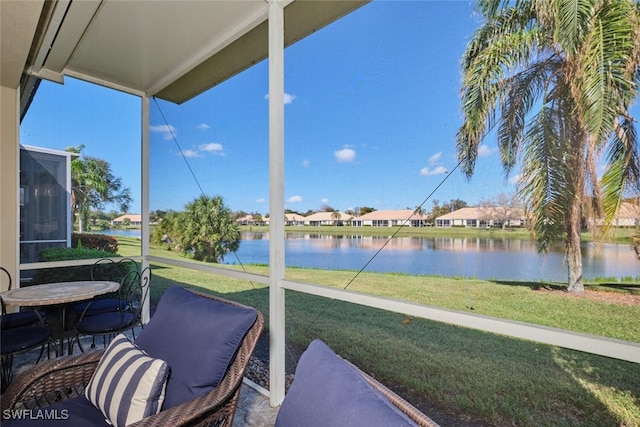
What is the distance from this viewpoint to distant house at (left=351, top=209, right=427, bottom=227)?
2.11m

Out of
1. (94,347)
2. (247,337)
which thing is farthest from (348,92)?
(94,347)

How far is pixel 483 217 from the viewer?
5.86 feet

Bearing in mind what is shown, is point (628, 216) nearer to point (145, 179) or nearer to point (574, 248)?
point (574, 248)

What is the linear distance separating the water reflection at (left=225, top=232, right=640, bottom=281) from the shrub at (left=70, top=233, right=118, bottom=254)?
6.05 ft

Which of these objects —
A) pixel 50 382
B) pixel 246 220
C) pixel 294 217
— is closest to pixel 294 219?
pixel 294 217

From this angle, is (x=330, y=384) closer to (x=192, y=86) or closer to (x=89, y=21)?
(x=89, y=21)

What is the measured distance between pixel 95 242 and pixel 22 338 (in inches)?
62.9

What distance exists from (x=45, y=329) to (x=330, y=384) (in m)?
2.75

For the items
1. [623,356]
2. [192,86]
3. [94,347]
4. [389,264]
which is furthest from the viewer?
[192,86]

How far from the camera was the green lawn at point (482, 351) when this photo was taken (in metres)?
1.46

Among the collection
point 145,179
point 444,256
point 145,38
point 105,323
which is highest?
point 145,38

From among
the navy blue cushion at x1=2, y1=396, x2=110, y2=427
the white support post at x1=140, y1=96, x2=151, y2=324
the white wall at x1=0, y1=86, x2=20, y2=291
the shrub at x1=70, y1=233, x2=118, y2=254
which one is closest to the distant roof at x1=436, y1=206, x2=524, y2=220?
the navy blue cushion at x1=2, y1=396, x2=110, y2=427

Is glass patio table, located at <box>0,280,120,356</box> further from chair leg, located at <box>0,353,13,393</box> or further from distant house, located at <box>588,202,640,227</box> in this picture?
distant house, located at <box>588,202,640,227</box>

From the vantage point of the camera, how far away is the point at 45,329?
249 cm
